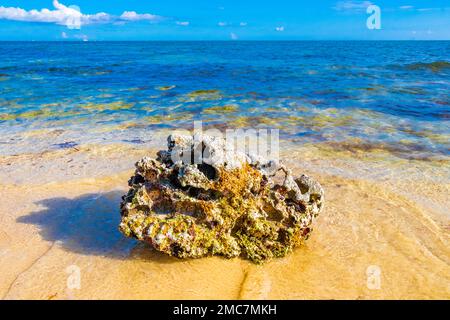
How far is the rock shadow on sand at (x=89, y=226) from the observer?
4711 millimetres

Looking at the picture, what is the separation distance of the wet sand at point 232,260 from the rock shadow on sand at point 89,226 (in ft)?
0.05

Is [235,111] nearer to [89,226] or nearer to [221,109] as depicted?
[221,109]

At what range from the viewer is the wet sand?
13.3 ft

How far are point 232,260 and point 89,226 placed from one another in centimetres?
219

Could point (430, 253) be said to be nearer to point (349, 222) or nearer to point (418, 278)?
point (418, 278)

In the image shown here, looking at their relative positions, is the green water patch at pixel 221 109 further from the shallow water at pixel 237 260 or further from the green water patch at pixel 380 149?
the green water patch at pixel 380 149

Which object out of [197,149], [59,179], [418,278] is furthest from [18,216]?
[418,278]

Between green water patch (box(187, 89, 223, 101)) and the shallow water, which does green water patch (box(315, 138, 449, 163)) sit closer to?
the shallow water

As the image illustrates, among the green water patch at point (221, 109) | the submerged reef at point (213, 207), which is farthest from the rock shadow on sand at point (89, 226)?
the green water patch at point (221, 109)

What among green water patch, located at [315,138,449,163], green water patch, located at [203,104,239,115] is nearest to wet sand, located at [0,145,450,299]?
green water patch, located at [315,138,449,163]

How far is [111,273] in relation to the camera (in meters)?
4.29

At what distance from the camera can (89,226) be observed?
537 centimetres

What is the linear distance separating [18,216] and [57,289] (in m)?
2.17

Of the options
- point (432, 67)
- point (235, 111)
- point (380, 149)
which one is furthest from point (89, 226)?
point (432, 67)
